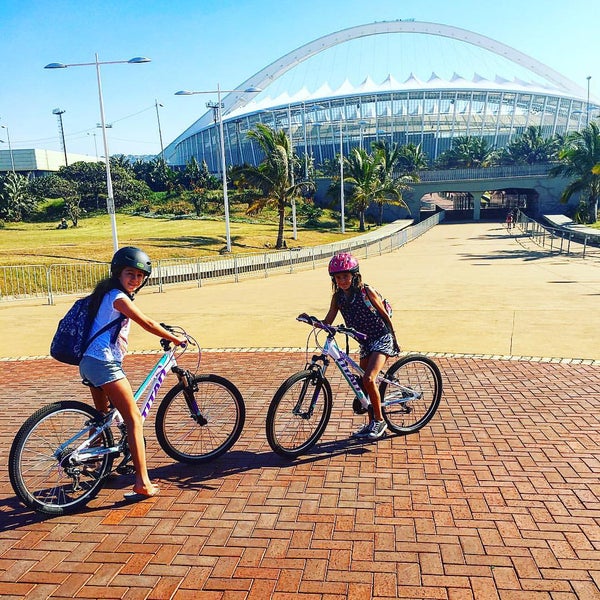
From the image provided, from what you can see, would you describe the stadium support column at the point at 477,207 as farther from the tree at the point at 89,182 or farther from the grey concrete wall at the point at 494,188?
the tree at the point at 89,182

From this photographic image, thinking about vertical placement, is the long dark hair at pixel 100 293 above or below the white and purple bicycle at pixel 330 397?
above

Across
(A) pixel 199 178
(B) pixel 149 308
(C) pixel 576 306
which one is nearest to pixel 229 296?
(B) pixel 149 308

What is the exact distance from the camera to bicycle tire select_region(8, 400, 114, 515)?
3.79 meters

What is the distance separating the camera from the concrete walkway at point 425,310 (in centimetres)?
935

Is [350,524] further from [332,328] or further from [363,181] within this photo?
[363,181]

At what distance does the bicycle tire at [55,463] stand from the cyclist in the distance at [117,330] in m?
0.25

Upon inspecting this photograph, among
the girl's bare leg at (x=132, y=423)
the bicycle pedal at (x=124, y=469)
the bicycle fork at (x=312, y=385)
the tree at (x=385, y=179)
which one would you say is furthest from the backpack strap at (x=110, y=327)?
the tree at (x=385, y=179)

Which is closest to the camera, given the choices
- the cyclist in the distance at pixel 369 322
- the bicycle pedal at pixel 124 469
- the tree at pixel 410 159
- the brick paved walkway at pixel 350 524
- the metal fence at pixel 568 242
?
the brick paved walkway at pixel 350 524

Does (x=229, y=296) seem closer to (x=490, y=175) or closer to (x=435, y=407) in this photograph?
(x=435, y=407)

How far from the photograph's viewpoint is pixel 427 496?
412cm

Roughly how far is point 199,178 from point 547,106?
2711 inches

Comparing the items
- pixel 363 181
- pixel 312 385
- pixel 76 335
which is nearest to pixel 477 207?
pixel 363 181

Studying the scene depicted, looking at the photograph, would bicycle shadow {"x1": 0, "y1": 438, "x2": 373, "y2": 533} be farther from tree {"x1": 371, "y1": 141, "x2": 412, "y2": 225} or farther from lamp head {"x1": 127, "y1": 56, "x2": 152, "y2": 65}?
tree {"x1": 371, "y1": 141, "x2": 412, "y2": 225}

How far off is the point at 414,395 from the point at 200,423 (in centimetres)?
214
